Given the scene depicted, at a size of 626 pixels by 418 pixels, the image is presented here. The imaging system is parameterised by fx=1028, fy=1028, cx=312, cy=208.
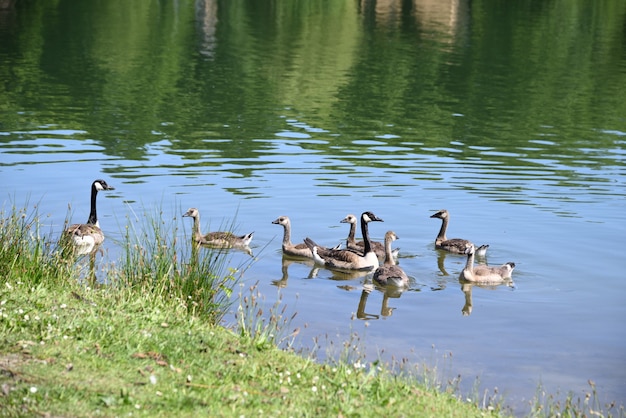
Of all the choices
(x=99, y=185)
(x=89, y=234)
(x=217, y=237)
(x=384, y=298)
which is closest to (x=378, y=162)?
(x=99, y=185)

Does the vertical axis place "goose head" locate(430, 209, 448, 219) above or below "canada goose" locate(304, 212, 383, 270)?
above

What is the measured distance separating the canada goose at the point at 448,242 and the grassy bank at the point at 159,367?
8.06 meters

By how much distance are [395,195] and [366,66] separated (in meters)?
29.3

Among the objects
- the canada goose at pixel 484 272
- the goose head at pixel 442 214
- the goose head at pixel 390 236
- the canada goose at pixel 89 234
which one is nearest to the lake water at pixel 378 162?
the canada goose at pixel 484 272

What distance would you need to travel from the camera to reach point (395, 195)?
25.7m

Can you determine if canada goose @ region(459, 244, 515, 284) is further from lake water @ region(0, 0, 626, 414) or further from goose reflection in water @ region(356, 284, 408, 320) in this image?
goose reflection in water @ region(356, 284, 408, 320)

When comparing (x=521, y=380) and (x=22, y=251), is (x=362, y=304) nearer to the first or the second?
(x=521, y=380)

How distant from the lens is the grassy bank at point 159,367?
385 inches

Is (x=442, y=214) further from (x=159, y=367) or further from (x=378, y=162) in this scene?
(x=159, y=367)

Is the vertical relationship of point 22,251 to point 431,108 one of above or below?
above

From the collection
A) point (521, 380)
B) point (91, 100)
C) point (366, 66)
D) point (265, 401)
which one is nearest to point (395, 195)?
point (521, 380)

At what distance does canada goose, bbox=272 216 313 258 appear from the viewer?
20820mm

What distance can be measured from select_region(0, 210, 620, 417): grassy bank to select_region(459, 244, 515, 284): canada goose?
264 inches

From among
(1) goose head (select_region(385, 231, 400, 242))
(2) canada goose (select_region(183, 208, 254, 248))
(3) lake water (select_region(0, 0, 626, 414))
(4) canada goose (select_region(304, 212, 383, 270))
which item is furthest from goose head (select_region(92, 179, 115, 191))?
(1) goose head (select_region(385, 231, 400, 242))
